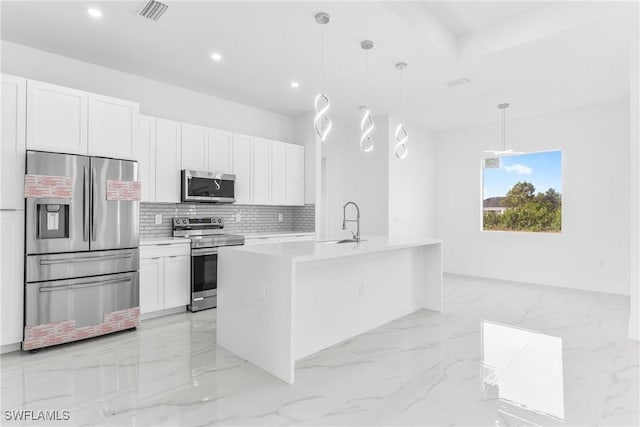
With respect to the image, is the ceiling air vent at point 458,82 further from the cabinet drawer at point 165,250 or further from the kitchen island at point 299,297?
the cabinet drawer at point 165,250

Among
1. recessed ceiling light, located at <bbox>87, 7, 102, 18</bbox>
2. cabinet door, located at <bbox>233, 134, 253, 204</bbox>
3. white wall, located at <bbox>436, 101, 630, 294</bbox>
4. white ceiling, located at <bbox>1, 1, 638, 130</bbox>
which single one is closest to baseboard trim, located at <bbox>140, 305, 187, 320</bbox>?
cabinet door, located at <bbox>233, 134, 253, 204</bbox>

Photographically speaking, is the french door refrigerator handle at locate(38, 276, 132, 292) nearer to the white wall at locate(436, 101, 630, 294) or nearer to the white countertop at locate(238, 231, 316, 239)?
the white countertop at locate(238, 231, 316, 239)

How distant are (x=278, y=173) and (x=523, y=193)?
14.6 ft

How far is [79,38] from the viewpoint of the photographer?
344 cm

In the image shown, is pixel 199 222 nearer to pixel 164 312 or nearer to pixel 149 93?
pixel 164 312

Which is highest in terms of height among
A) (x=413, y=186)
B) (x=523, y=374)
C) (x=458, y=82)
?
(x=458, y=82)

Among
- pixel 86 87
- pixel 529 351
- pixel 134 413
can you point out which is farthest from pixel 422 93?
pixel 134 413

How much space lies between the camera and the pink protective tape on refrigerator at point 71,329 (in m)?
2.98

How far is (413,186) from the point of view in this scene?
22.2 feet

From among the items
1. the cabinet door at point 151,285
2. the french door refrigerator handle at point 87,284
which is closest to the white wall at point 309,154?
the cabinet door at point 151,285

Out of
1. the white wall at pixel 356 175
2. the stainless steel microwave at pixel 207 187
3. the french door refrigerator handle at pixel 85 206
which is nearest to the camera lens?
the french door refrigerator handle at pixel 85 206

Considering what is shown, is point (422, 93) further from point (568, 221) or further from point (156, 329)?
point (156, 329)

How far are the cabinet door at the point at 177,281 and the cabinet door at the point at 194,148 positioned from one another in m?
1.23

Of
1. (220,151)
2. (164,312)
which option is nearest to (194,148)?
(220,151)
